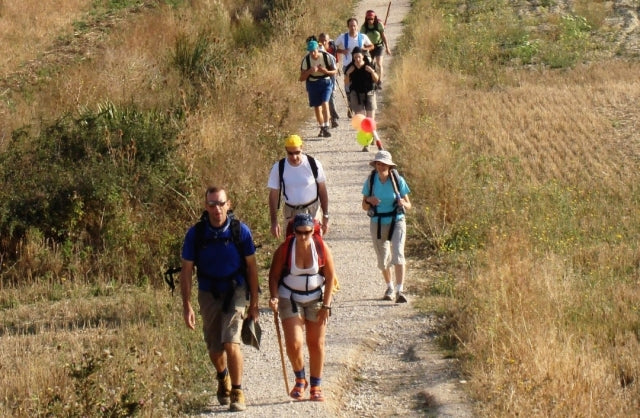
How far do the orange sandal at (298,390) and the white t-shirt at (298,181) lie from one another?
2381mm

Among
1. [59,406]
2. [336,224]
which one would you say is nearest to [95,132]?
[336,224]

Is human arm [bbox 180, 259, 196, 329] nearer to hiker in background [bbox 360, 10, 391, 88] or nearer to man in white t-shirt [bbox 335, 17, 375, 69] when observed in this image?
man in white t-shirt [bbox 335, 17, 375, 69]

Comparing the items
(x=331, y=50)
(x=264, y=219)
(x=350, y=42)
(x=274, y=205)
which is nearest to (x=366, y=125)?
(x=264, y=219)

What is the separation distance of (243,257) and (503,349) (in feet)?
7.84

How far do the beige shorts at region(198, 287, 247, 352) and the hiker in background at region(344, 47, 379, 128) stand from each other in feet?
25.2

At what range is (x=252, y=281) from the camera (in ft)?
23.8

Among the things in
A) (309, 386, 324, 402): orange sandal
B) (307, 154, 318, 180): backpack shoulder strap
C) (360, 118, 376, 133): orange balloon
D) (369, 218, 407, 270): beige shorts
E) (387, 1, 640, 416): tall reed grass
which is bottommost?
(387, 1, 640, 416): tall reed grass

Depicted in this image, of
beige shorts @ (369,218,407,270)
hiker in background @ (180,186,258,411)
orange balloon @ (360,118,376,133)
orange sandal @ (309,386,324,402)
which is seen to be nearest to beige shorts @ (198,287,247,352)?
hiker in background @ (180,186,258,411)

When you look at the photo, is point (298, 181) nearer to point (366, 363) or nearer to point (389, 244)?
point (389, 244)

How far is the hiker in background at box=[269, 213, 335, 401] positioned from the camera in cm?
736

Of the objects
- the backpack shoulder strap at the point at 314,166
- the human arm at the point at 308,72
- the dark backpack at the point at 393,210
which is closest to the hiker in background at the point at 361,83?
the human arm at the point at 308,72

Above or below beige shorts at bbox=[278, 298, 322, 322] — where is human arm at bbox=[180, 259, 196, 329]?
above

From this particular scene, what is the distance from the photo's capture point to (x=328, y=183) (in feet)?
47.4

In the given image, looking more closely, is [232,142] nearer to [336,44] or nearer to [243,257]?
[336,44]
